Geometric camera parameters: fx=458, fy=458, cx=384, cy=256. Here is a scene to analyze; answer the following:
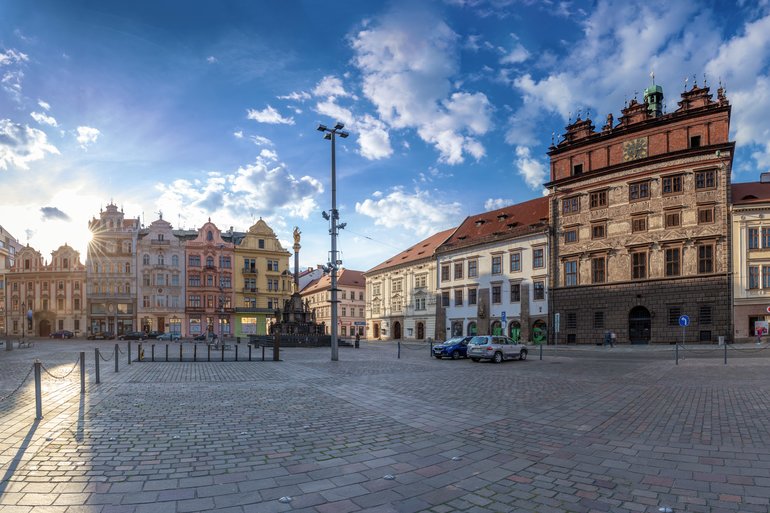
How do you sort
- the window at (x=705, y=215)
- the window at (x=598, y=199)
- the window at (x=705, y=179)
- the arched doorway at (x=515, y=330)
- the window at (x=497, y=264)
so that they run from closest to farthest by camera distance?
the window at (x=705, y=215) → the window at (x=705, y=179) → the window at (x=598, y=199) → the arched doorway at (x=515, y=330) → the window at (x=497, y=264)

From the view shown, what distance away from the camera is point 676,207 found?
38.2 m

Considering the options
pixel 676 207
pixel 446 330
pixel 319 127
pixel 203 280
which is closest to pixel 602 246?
pixel 676 207

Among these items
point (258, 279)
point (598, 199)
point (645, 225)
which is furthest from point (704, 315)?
point (258, 279)

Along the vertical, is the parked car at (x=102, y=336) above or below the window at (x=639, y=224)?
below

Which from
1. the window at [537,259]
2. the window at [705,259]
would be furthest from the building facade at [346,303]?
the window at [705,259]

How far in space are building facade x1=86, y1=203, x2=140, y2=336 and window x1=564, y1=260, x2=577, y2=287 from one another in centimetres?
5831

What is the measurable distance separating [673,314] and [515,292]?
1412cm

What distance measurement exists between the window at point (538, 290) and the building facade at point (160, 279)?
4968 cm

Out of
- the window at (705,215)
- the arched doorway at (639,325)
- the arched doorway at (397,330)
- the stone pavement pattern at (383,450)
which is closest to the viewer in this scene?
the stone pavement pattern at (383,450)

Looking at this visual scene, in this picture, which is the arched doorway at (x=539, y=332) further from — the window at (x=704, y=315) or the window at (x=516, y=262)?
the window at (x=704, y=315)

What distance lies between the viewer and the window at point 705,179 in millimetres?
37031

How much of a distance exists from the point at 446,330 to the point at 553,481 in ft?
165

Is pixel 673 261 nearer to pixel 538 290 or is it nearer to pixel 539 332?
pixel 538 290

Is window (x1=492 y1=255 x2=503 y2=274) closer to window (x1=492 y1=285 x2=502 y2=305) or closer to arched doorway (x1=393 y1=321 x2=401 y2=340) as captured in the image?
window (x1=492 y1=285 x2=502 y2=305)
